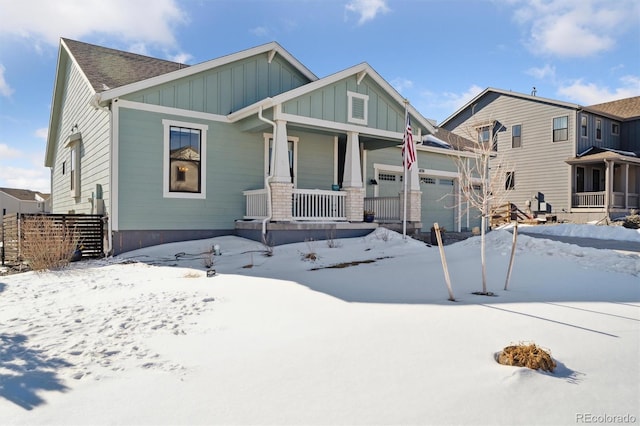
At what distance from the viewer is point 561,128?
22.7m

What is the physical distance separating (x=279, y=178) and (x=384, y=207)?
14.1 feet

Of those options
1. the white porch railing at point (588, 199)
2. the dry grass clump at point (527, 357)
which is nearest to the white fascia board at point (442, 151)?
the white porch railing at point (588, 199)

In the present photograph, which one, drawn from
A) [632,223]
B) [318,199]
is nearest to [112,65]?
[318,199]

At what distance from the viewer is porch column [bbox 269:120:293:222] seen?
10352 mm

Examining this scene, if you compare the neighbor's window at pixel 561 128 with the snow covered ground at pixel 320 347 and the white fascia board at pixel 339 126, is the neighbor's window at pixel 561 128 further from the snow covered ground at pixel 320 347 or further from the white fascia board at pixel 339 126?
the snow covered ground at pixel 320 347

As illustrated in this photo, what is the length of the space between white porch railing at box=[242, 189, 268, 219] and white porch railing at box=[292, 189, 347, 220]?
79 cm

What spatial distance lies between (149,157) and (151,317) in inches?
272

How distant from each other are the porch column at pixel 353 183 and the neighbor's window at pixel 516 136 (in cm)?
1648

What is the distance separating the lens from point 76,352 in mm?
3598

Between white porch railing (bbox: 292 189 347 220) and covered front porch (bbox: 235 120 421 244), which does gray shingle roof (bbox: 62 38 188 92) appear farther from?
white porch railing (bbox: 292 189 347 220)

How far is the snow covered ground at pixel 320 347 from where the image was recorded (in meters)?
2.55

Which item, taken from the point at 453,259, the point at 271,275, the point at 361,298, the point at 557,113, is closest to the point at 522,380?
the point at 361,298

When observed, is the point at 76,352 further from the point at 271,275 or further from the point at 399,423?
the point at 271,275

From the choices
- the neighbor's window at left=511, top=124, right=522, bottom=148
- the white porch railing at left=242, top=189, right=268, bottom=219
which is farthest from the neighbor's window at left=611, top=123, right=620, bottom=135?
the white porch railing at left=242, top=189, right=268, bottom=219
